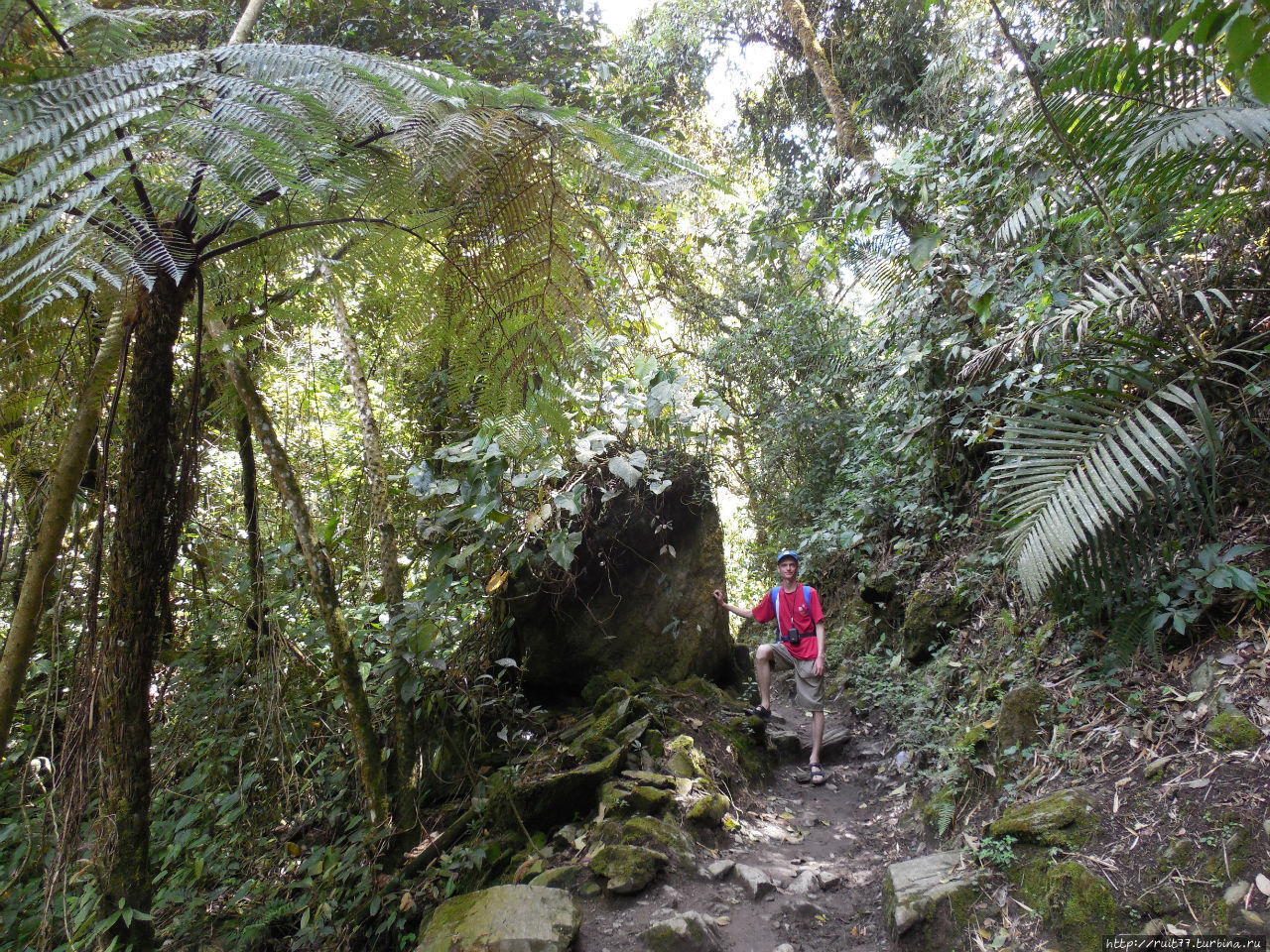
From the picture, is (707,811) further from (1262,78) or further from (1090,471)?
(1262,78)

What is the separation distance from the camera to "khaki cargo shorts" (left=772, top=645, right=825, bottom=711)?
Result: 4.49 metres

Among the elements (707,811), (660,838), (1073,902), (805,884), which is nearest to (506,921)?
Result: (660,838)

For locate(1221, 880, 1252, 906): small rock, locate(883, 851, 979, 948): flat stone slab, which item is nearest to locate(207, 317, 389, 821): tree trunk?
locate(883, 851, 979, 948): flat stone slab

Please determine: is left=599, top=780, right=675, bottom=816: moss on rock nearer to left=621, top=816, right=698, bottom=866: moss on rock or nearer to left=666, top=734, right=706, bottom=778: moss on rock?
left=621, top=816, right=698, bottom=866: moss on rock

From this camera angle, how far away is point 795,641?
4.74 metres

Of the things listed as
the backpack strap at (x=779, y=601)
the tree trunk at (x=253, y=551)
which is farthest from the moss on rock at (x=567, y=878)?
the backpack strap at (x=779, y=601)

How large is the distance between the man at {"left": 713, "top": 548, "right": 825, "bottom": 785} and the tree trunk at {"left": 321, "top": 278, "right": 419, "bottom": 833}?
8.10 feet

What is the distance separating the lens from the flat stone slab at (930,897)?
2.33 meters

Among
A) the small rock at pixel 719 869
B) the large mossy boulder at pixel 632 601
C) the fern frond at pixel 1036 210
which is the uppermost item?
the fern frond at pixel 1036 210

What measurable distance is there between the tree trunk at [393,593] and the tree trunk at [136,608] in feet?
4.74

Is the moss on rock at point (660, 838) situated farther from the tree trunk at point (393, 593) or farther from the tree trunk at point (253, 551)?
the tree trunk at point (253, 551)

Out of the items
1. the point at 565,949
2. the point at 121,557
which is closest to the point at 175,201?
the point at 121,557

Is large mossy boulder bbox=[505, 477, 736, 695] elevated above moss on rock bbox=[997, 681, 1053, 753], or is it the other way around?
large mossy boulder bbox=[505, 477, 736, 695]

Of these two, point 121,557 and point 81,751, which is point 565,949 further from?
point 121,557
